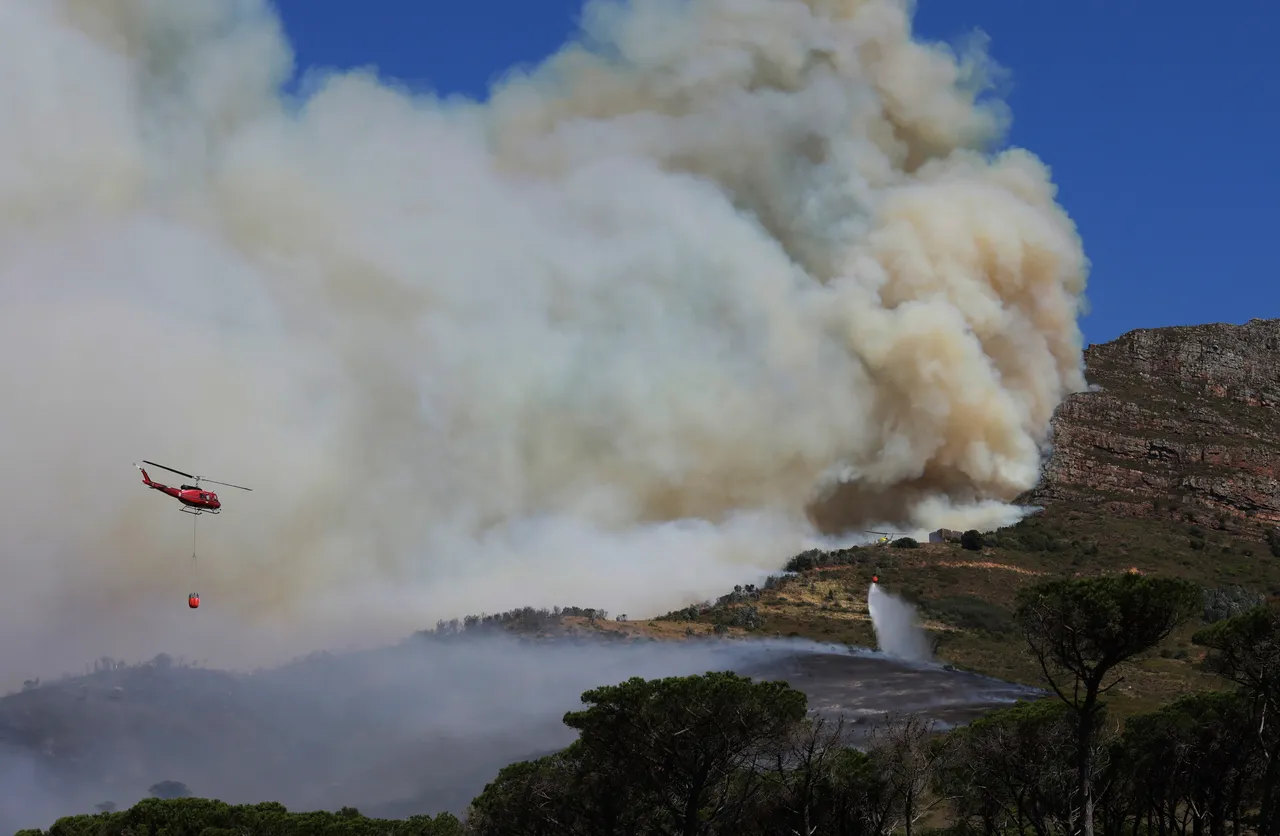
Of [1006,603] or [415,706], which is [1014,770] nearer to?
[1006,603]

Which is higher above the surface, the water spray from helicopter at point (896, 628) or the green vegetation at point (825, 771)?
the water spray from helicopter at point (896, 628)

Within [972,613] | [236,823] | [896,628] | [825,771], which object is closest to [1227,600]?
[972,613]

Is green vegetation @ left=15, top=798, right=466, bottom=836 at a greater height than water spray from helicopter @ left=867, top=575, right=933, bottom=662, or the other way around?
water spray from helicopter @ left=867, top=575, right=933, bottom=662

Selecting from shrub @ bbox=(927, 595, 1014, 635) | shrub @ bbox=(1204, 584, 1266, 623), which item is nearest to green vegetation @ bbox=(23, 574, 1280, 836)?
shrub @ bbox=(1204, 584, 1266, 623)

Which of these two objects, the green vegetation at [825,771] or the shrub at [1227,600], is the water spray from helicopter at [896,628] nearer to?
the shrub at [1227,600]

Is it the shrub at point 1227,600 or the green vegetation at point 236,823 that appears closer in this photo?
the green vegetation at point 236,823

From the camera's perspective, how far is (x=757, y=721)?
70938 millimetres

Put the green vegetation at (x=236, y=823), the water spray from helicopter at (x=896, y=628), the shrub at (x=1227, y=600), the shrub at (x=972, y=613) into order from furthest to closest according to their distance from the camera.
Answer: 1. the water spray from helicopter at (x=896, y=628)
2. the shrub at (x=972, y=613)
3. the shrub at (x=1227, y=600)
4. the green vegetation at (x=236, y=823)

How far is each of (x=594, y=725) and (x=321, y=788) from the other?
267 ft

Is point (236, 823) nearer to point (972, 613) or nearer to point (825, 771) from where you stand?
point (825, 771)

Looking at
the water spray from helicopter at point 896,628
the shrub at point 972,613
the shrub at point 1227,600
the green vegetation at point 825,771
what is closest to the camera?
the green vegetation at point 825,771

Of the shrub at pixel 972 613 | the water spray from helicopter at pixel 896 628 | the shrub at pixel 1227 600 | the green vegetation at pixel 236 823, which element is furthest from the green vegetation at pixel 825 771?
the shrub at pixel 972 613

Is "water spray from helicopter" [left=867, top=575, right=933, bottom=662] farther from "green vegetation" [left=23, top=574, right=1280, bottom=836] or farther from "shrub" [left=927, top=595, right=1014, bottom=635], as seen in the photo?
"green vegetation" [left=23, top=574, right=1280, bottom=836]

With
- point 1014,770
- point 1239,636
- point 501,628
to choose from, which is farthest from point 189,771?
point 1239,636
